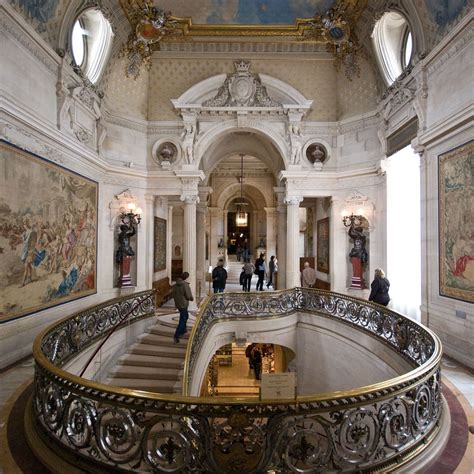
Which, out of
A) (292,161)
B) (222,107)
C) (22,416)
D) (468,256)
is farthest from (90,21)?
(468,256)

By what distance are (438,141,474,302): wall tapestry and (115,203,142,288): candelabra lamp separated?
8.65 meters

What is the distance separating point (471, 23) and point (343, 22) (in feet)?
17.2

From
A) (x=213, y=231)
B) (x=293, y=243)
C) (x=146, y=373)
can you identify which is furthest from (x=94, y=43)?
(x=213, y=231)

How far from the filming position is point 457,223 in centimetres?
638

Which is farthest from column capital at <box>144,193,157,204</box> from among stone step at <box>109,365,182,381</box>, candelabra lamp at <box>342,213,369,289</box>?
candelabra lamp at <box>342,213,369,289</box>

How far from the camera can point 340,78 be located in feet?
37.7

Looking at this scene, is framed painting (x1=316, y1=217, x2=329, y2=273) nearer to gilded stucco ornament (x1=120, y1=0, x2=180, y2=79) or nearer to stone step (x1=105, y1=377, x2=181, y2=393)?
stone step (x1=105, y1=377, x2=181, y2=393)

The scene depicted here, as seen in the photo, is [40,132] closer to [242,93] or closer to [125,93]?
[125,93]

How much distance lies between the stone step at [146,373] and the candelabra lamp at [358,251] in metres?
6.73

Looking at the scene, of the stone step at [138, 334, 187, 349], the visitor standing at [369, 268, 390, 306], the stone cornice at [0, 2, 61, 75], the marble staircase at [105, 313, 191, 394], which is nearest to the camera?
the stone cornice at [0, 2, 61, 75]

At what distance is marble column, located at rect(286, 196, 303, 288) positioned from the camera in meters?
11.5

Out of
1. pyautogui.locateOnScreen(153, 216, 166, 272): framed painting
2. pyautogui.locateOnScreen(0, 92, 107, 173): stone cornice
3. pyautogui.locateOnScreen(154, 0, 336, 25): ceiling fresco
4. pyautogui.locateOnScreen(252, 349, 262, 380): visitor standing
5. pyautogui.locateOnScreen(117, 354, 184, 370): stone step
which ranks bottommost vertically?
pyautogui.locateOnScreen(252, 349, 262, 380): visitor standing

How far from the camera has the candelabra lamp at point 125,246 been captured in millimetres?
10531

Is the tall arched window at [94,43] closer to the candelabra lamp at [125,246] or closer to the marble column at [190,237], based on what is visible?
the candelabra lamp at [125,246]
